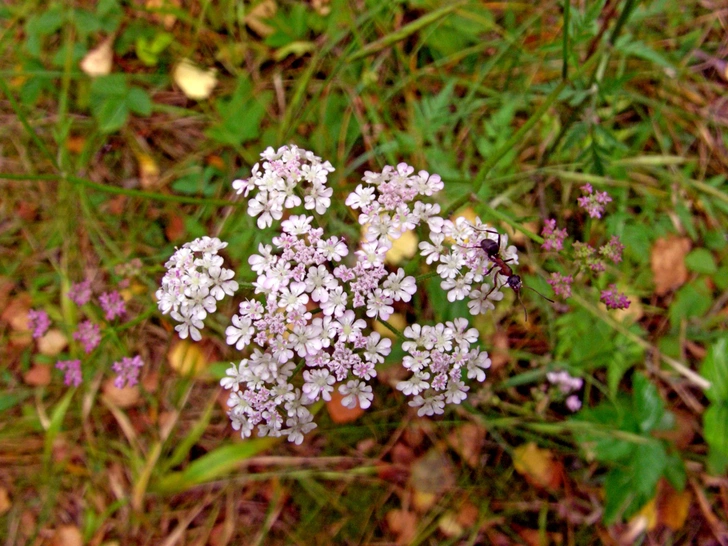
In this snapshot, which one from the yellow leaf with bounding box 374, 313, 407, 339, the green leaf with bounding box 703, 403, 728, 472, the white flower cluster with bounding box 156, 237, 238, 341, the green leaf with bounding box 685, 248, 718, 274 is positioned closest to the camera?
the white flower cluster with bounding box 156, 237, 238, 341

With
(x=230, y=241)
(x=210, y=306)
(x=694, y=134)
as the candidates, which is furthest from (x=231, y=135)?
(x=694, y=134)

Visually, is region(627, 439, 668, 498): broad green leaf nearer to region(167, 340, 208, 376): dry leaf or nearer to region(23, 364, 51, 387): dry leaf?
region(167, 340, 208, 376): dry leaf

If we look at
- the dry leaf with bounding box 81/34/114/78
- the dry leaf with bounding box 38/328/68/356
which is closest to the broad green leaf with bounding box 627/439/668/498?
the dry leaf with bounding box 38/328/68/356

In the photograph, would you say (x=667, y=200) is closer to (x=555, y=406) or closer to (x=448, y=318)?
(x=555, y=406)

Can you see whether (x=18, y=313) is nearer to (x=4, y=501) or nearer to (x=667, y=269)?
(x=4, y=501)

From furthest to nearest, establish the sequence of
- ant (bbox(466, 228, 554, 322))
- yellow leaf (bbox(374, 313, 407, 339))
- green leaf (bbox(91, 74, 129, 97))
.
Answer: green leaf (bbox(91, 74, 129, 97)) < yellow leaf (bbox(374, 313, 407, 339)) < ant (bbox(466, 228, 554, 322))

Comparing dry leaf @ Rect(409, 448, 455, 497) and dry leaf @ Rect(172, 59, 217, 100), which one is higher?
dry leaf @ Rect(172, 59, 217, 100)

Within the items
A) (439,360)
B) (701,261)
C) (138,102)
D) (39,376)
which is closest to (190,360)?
(39,376)
